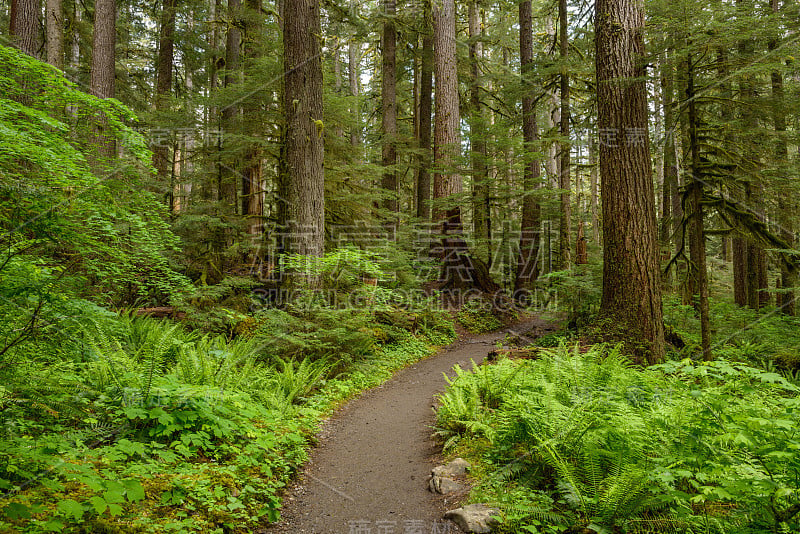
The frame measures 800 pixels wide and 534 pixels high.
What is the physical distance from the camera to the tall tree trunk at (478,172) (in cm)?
1348

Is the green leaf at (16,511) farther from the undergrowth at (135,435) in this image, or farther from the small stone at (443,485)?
the small stone at (443,485)

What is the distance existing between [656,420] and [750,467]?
871 mm

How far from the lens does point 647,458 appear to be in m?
3.04

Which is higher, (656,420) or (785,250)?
(785,250)

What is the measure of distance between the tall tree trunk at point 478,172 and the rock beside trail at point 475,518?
435 inches

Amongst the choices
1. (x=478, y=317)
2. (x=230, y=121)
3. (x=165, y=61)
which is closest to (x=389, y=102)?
(x=230, y=121)

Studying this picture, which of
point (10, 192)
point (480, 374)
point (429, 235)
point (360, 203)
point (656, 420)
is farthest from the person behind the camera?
point (429, 235)

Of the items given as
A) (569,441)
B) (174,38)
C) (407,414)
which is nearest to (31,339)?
(569,441)

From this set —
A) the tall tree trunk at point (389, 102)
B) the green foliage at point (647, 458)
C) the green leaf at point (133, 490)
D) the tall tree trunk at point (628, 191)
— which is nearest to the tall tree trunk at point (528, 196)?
the tall tree trunk at point (389, 102)

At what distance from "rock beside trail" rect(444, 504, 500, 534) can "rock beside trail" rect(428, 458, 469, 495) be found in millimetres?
495

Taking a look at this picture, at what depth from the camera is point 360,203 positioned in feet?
39.9

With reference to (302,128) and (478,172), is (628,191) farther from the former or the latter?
(478,172)

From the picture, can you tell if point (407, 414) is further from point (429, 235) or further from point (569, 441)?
point (429, 235)

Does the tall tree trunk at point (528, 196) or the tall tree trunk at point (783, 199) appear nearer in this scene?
the tall tree trunk at point (783, 199)
